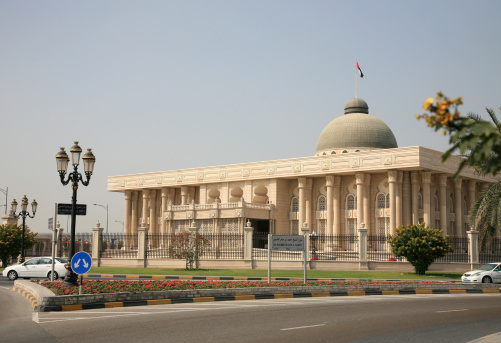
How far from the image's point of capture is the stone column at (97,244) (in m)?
40.1

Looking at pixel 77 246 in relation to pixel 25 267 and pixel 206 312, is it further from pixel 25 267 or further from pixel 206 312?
pixel 206 312

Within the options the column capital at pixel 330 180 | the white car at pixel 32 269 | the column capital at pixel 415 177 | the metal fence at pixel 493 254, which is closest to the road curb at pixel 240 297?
the white car at pixel 32 269

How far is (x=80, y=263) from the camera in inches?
582

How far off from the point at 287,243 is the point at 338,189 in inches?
1441

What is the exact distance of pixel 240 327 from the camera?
11.3 m

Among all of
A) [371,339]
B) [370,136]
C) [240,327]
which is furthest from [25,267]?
[370,136]

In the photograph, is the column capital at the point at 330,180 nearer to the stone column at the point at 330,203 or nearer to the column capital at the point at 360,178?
the stone column at the point at 330,203

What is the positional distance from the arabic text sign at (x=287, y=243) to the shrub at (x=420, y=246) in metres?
13.0

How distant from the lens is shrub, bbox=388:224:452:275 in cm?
3203

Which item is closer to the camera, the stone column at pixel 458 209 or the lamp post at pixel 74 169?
the lamp post at pixel 74 169

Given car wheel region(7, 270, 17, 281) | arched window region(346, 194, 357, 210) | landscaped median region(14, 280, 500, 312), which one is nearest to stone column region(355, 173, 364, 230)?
arched window region(346, 194, 357, 210)

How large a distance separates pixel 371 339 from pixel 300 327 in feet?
5.74

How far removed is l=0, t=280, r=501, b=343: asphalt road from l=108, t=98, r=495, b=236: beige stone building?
123ft

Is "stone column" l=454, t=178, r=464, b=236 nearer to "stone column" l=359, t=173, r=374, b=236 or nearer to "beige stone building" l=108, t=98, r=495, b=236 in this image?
"beige stone building" l=108, t=98, r=495, b=236
